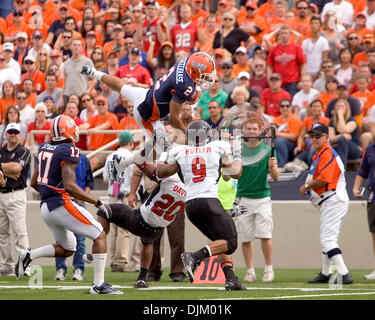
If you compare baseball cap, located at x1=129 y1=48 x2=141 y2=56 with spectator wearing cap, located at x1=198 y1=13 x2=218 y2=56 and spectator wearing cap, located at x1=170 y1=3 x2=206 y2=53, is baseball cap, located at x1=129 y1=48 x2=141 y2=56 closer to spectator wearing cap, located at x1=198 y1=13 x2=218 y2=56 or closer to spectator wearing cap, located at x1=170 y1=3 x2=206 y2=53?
spectator wearing cap, located at x1=170 y1=3 x2=206 y2=53

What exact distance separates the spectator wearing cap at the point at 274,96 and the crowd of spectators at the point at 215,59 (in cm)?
2

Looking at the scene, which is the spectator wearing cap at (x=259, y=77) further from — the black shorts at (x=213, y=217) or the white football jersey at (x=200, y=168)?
the black shorts at (x=213, y=217)

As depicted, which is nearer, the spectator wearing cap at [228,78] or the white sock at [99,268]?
the white sock at [99,268]

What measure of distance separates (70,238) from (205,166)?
6.28 feet

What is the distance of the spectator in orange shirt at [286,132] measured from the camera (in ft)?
53.0

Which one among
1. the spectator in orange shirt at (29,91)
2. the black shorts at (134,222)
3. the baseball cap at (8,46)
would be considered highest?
the baseball cap at (8,46)

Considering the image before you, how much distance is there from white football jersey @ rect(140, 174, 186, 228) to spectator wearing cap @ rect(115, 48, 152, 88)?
23.4 ft

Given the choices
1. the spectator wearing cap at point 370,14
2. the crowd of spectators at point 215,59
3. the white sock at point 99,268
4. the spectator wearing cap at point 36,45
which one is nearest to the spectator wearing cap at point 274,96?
the crowd of spectators at point 215,59

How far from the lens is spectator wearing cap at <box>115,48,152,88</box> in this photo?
18.8m

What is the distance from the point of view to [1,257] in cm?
1440

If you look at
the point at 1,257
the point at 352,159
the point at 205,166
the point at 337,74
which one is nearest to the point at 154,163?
the point at 205,166

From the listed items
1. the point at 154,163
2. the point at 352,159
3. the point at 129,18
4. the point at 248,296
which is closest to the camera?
the point at 248,296

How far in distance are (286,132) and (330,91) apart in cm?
136
